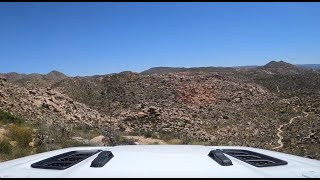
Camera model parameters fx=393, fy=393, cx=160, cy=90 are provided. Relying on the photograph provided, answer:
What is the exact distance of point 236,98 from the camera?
4044cm

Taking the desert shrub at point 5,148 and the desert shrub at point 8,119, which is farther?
the desert shrub at point 8,119

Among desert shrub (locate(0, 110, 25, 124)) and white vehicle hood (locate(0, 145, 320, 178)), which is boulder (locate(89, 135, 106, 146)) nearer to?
desert shrub (locate(0, 110, 25, 124))

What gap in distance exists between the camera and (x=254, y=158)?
266 centimetres

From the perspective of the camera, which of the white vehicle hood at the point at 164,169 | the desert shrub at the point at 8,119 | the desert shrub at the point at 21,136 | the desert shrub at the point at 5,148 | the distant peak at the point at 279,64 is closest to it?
the white vehicle hood at the point at 164,169

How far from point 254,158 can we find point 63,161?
1.27 meters

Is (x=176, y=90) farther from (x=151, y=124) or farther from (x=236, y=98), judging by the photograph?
(x=151, y=124)

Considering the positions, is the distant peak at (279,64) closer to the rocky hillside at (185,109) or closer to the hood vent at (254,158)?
the rocky hillside at (185,109)

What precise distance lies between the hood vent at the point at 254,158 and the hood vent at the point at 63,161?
1.03 m

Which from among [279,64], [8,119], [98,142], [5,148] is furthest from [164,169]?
[279,64]

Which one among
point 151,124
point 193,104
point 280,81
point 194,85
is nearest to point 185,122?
point 151,124

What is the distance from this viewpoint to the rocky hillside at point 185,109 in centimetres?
2095

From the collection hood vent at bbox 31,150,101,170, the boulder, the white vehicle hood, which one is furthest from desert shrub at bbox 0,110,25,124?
the white vehicle hood

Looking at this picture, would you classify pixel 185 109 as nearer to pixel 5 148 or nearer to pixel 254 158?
pixel 5 148

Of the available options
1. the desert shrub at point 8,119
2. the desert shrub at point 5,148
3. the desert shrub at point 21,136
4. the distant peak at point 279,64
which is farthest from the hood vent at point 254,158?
the distant peak at point 279,64
